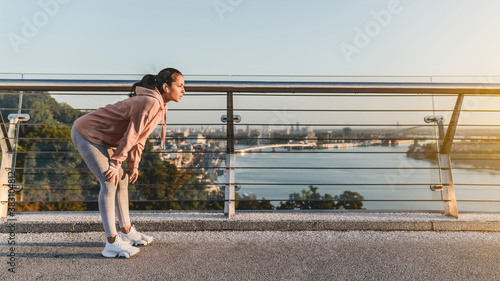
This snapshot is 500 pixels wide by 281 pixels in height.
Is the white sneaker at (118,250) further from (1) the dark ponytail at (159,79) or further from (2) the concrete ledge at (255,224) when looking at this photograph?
(1) the dark ponytail at (159,79)

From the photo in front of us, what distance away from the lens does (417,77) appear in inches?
110

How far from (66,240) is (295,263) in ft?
5.29

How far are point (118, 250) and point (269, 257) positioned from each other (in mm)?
910

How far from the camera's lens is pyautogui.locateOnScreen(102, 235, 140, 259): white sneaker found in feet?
6.06

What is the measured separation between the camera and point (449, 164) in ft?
8.73

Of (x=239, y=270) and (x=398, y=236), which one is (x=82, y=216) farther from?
(x=398, y=236)

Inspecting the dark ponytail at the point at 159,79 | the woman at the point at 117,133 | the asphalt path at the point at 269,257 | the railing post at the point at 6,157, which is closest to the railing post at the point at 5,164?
the railing post at the point at 6,157

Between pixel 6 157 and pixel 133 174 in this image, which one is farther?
pixel 6 157

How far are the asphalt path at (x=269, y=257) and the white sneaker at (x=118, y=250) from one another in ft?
0.13

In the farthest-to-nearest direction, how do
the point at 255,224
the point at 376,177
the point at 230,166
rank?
the point at 376,177 → the point at 230,166 → the point at 255,224

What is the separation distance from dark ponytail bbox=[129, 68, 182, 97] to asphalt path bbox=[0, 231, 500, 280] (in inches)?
41.3

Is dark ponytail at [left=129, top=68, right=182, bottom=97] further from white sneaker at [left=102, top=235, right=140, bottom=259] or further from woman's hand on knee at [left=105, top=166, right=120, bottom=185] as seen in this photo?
white sneaker at [left=102, top=235, right=140, bottom=259]

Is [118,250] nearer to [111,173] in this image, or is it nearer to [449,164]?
[111,173]

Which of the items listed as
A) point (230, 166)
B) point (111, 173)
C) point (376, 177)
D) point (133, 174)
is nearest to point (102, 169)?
point (111, 173)
